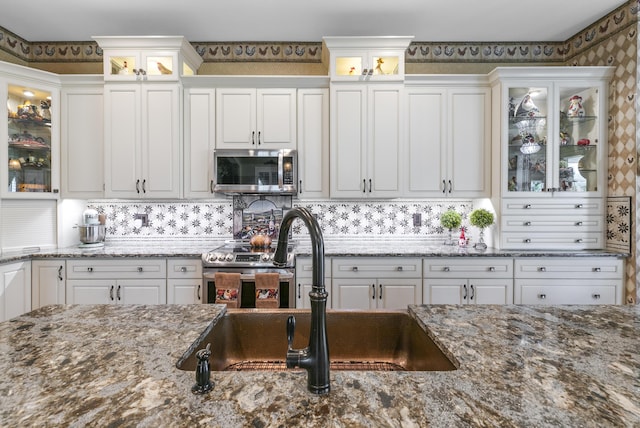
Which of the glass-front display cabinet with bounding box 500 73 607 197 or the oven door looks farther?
the glass-front display cabinet with bounding box 500 73 607 197

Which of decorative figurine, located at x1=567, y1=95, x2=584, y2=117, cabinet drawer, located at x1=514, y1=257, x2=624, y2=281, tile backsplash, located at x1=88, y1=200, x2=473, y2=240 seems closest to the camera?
cabinet drawer, located at x1=514, y1=257, x2=624, y2=281

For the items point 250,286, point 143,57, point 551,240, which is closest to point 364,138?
point 250,286

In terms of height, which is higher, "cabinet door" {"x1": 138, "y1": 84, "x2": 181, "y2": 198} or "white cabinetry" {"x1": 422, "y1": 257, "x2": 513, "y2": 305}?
"cabinet door" {"x1": 138, "y1": 84, "x2": 181, "y2": 198}

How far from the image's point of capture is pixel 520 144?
3234 mm

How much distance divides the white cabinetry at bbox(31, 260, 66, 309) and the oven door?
1.27m

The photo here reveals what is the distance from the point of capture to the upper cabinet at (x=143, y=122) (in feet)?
10.6

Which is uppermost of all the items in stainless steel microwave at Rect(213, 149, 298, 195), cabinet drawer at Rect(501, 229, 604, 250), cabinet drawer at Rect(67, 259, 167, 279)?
stainless steel microwave at Rect(213, 149, 298, 195)

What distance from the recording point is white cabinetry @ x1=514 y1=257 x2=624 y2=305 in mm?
3004

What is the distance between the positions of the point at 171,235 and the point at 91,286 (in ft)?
2.80

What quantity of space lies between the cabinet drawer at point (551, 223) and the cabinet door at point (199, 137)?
2.83 metres

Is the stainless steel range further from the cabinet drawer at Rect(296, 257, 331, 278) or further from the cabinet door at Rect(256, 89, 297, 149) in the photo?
the cabinet door at Rect(256, 89, 297, 149)

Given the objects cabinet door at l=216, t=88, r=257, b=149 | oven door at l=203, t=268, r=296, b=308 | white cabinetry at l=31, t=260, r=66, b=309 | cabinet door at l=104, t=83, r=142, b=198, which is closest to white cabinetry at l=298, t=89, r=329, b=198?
cabinet door at l=216, t=88, r=257, b=149

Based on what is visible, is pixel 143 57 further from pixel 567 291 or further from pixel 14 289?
pixel 567 291

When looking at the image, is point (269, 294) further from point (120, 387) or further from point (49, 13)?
point (49, 13)
